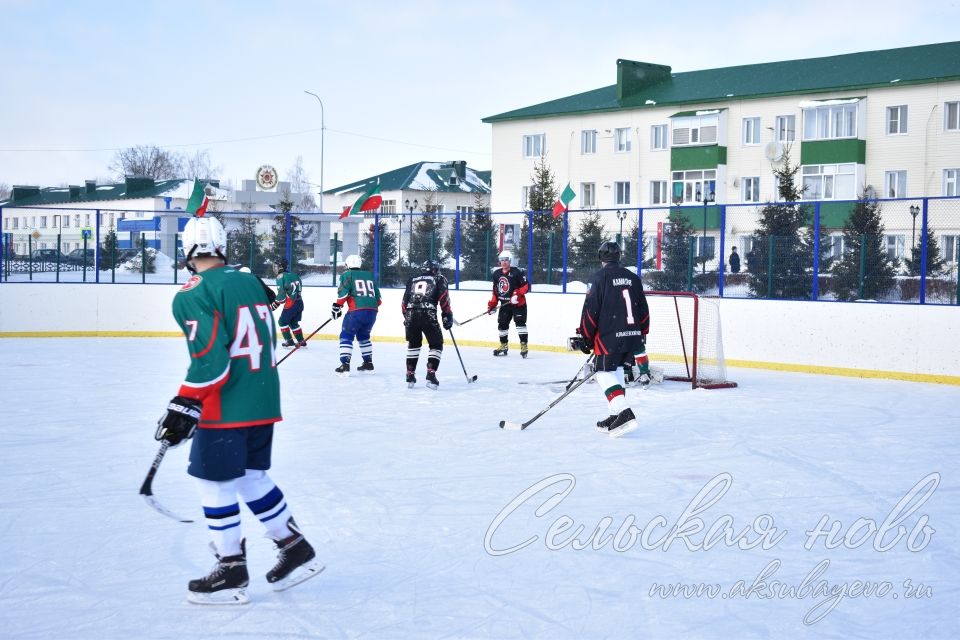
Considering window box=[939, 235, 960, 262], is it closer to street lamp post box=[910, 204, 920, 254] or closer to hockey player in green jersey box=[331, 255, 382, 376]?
street lamp post box=[910, 204, 920, 254]

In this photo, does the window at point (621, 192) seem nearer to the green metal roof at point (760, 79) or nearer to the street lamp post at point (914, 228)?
the green metal roof at point (760, 79)

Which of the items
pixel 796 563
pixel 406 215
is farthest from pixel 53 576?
pixel 406 215

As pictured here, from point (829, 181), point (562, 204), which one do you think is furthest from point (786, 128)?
point (562, 204)

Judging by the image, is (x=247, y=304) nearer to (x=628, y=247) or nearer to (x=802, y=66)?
(x=628, y=247)

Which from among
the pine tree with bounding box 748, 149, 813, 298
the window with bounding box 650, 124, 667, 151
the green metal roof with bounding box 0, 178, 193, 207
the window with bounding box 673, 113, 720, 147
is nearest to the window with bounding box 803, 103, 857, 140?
the window with bounding box 673, 113, 720, 147

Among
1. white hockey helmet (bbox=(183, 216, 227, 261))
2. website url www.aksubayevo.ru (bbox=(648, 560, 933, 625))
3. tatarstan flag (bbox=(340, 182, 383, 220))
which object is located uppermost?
tatarstan flag (bbox=(340, 182, 383, 220))

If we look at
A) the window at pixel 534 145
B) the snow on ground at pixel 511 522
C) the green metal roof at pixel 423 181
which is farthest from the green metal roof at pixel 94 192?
the snow on ground at pixel 511 522

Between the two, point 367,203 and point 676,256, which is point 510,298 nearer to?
point 676,256

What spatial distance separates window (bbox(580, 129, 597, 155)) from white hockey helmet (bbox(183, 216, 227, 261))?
103 ft

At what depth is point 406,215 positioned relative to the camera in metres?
15.3

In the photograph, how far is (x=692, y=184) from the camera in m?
31.4

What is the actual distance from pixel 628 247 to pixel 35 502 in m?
10.3

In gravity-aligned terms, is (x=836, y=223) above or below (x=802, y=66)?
below

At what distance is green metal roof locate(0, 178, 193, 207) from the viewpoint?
5028 centimetres
